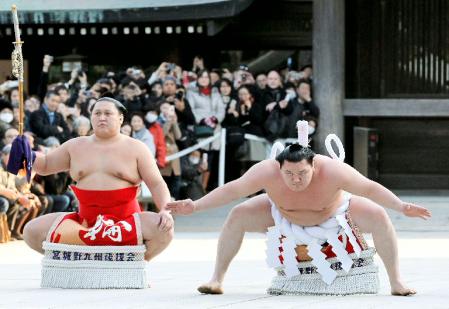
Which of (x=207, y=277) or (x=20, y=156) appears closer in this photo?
(x=20, y=156)

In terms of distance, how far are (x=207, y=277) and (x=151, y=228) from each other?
3.13 feet

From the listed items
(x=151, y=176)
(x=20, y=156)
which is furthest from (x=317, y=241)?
(x=20, y=156)

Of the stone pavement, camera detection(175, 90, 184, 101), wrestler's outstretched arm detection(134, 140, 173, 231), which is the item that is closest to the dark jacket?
the stone pavement

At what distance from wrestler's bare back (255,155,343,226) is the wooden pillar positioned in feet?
22.7

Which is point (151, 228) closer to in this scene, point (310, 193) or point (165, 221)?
point (165, 221)

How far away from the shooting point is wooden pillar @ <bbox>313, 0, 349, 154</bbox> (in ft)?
46.0

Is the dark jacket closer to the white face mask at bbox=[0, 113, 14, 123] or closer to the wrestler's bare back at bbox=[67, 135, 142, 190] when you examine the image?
the white face mask at bbox=[0, 113, 14, 123]

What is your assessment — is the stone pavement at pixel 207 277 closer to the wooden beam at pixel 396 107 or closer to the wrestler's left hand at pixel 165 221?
the wrestler's left hand at pixel 165 221

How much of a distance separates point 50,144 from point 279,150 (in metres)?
4.75

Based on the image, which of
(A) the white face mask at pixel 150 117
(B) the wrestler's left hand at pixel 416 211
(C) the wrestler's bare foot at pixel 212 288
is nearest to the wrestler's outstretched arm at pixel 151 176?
(C) the wrestler's bare foot at pixel 212 288

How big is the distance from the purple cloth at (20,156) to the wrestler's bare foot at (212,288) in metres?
1.12

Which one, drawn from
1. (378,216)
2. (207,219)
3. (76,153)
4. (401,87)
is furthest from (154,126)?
(378,216)

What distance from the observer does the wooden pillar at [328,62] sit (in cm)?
1402

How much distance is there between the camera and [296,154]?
682cm
